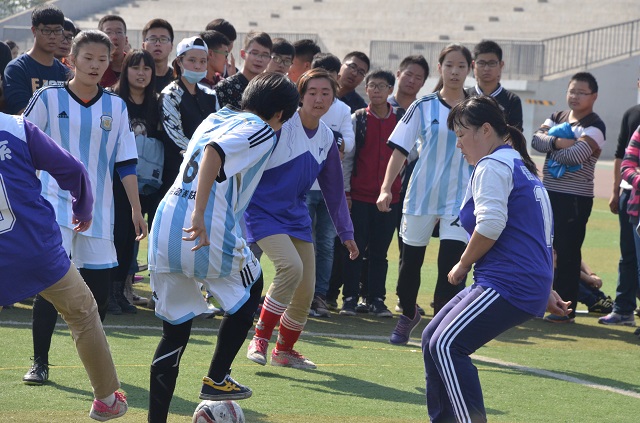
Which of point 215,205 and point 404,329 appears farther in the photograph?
point 404,329

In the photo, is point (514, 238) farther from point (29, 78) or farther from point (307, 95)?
point (29, 78)

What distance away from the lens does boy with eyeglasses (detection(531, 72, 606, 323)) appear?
9680 millimetres

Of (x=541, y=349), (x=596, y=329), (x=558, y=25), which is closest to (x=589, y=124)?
(x=596, y=329)

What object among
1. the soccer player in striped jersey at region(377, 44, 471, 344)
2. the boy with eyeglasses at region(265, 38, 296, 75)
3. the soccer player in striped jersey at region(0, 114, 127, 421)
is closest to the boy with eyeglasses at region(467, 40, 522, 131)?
the soccer player in striped jersey at region(377, 44, 471, 344)

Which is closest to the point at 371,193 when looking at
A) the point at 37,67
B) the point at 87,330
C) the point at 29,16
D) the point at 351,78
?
the point at 351,78

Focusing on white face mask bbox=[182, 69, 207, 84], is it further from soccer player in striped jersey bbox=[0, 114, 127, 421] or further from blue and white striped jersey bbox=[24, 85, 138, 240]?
soccer player in striped jersey bbox=[0, 114, 127, 421]

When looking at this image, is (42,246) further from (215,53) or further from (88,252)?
(215,53)

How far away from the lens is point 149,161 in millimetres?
8711

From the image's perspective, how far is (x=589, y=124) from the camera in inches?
385

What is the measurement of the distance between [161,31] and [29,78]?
217 cm

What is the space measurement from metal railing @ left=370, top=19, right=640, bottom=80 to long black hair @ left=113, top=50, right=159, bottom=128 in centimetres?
2605

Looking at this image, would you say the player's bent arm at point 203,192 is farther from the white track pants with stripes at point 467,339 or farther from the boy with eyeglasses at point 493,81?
the boy with eyeglasses at point 493,81

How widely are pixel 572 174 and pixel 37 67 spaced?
16.4ft

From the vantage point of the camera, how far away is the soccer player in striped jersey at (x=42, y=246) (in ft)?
15.4
